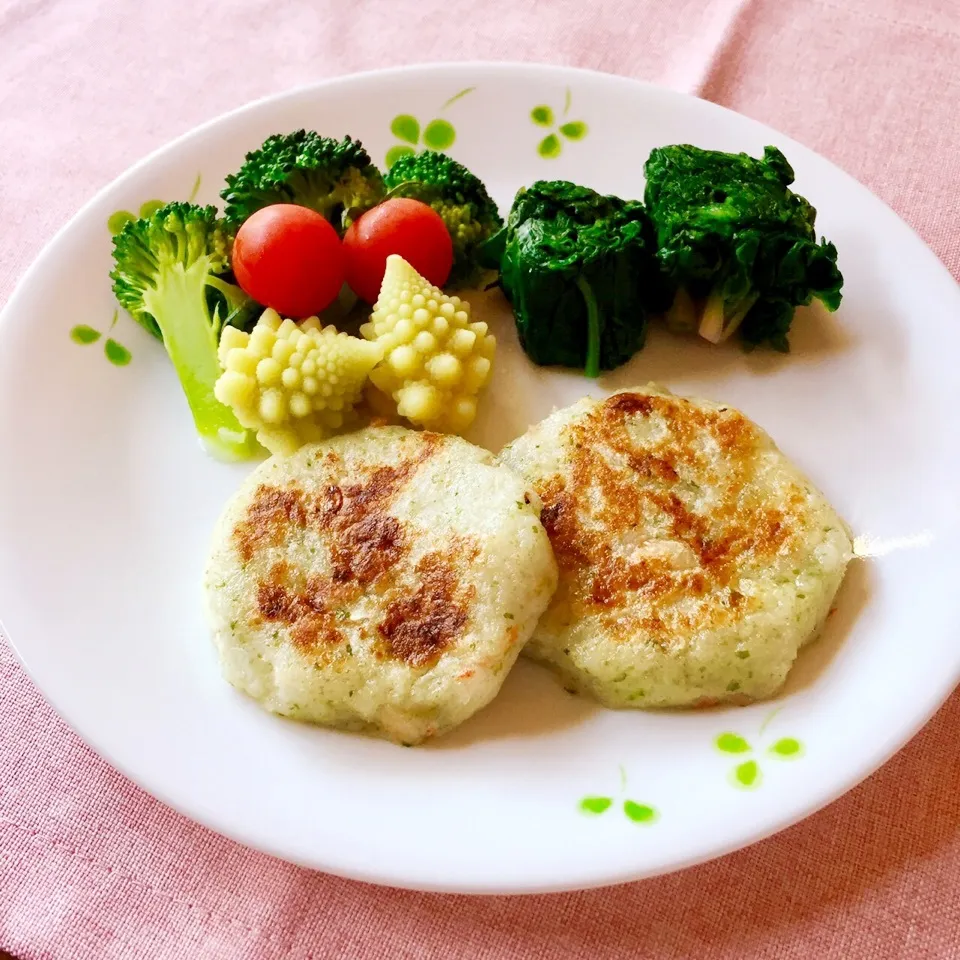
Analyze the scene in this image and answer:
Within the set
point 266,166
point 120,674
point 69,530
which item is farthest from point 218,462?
point 266,166

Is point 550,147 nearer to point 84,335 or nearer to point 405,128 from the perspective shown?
point 405,128

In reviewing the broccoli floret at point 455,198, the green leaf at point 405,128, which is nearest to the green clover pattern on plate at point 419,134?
the green leaf at point 405,128

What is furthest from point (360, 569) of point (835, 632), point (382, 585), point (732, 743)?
point (835, 632)

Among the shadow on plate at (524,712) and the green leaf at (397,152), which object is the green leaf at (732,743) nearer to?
the shadow on plate at (524,712)

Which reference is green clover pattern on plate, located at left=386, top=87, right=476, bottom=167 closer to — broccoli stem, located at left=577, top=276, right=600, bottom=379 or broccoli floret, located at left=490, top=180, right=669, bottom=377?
broccoli floret, located at left=490, top=180, right=669, bottom=377

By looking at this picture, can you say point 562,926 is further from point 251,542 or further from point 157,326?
point 157,326

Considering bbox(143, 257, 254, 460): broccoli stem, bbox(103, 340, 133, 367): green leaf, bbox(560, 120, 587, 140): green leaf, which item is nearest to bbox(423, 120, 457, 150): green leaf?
bbox(560, 120, 587, 140): green leaf
